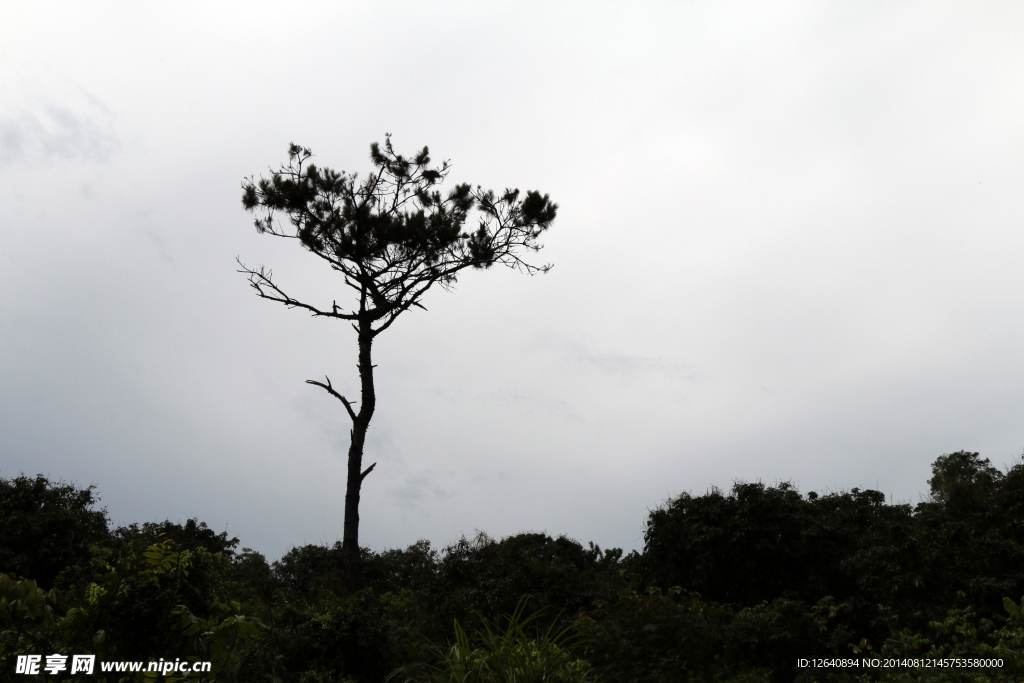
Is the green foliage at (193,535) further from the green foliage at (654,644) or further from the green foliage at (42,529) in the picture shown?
the green foliage at (654,644)

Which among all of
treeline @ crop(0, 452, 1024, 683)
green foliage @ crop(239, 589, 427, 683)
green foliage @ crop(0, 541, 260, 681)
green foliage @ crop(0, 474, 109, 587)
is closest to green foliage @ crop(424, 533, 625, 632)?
treeline @ crop(0, 452, 1024, 683)

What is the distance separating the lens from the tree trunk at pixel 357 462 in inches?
637

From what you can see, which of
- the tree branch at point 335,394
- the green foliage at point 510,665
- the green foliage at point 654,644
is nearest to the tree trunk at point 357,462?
the tree branch at point 335,394

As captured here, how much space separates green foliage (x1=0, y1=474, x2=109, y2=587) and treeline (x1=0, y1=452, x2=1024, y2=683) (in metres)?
0.04

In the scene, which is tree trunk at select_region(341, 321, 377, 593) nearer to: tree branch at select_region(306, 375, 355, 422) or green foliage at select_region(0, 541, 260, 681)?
tree branch at select_region(306, 375, 355, 422)

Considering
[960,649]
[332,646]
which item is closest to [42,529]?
[332,646]

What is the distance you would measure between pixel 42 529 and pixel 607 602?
1253 cm

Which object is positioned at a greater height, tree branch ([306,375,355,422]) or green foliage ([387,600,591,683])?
tree branch ([306,375,355,422])

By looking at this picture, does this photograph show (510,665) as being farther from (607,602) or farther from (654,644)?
(607,602)

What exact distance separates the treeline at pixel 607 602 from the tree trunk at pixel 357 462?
99cm

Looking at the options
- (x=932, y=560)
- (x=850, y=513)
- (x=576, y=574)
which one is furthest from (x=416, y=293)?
(x=932, y=560)

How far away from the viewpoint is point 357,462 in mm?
16828

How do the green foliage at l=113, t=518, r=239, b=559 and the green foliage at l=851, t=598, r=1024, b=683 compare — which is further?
the green foliage at l=113, t=518, r=239, b=559

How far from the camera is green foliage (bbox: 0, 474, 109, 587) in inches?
579
